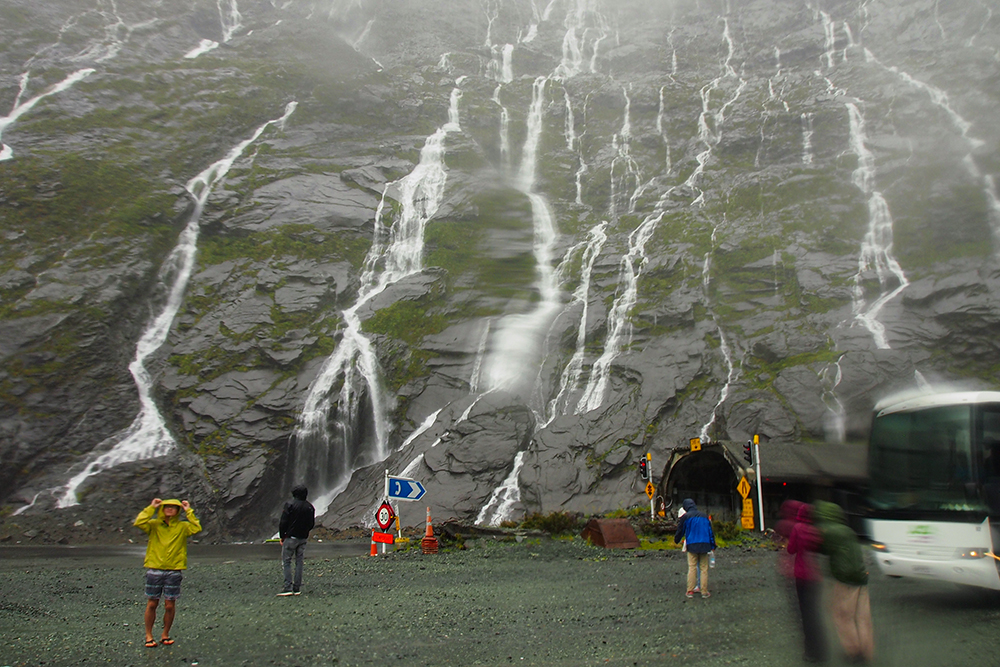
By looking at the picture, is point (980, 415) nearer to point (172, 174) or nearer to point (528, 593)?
point (528, 593)

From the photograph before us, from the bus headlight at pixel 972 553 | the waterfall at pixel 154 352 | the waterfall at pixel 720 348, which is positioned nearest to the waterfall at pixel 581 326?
the waterfall at pixel 720 348

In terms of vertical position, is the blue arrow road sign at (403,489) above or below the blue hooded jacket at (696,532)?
above

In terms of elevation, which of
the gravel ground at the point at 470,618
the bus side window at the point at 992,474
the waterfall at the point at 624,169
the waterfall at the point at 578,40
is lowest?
the gravel ground at the point at 470,618

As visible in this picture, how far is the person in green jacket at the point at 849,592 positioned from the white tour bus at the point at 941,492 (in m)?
4.18

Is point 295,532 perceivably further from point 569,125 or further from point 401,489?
point 569,125

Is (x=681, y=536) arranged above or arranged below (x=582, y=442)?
below

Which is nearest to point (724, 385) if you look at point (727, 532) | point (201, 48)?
point (727, 532)

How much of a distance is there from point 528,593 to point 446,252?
36151mm

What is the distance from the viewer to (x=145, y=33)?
206ft

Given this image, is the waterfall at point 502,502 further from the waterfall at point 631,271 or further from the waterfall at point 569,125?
the waterfall at point 569,125

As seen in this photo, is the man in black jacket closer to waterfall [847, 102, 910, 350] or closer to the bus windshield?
the bus windshield

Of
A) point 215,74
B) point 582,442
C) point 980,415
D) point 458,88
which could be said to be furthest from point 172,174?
point 980,415

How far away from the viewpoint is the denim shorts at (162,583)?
26.9 feet

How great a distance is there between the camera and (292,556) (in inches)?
492
